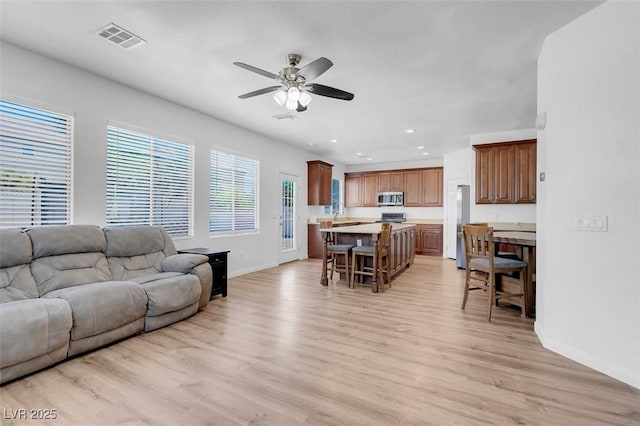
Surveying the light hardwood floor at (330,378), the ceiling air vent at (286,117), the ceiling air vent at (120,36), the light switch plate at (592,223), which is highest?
the ceiling air vent at (120,36)

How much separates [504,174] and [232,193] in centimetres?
485

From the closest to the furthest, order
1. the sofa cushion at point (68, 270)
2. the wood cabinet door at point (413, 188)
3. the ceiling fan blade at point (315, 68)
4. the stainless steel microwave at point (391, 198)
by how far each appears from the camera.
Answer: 1. the ceiling fan blade at point (315, 68)
2. the sofa cushion at point (68, 270)
3. the wood cabinet door at point (413, 188)
4. the stainless steel microwave at point (391, 198)

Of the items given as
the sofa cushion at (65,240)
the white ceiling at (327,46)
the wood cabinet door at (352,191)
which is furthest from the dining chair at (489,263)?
the wood cabinet door at (352,191)

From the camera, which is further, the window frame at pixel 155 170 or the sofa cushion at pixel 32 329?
the window frame at pixel 155 170

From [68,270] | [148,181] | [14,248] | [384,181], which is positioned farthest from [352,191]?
[14,248]

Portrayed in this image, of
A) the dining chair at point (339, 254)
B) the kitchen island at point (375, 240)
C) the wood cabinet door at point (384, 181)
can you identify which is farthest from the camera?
the wood cabinet door at point (384, 181)

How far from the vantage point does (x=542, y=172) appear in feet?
9.01

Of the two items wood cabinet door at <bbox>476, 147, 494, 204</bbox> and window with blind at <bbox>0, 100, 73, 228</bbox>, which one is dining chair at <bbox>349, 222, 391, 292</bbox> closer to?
wood cabinet door at <bbox>476, 147, 494, 204</bbox>

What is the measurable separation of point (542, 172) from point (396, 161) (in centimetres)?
632

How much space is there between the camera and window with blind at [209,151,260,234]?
16.6ft

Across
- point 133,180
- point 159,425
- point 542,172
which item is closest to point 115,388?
point 159,425

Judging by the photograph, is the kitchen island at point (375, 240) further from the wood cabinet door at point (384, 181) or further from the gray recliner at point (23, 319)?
the gray recliner at point (23, 319)

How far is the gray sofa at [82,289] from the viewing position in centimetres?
211

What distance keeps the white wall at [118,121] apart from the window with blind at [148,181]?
0.40 ft
